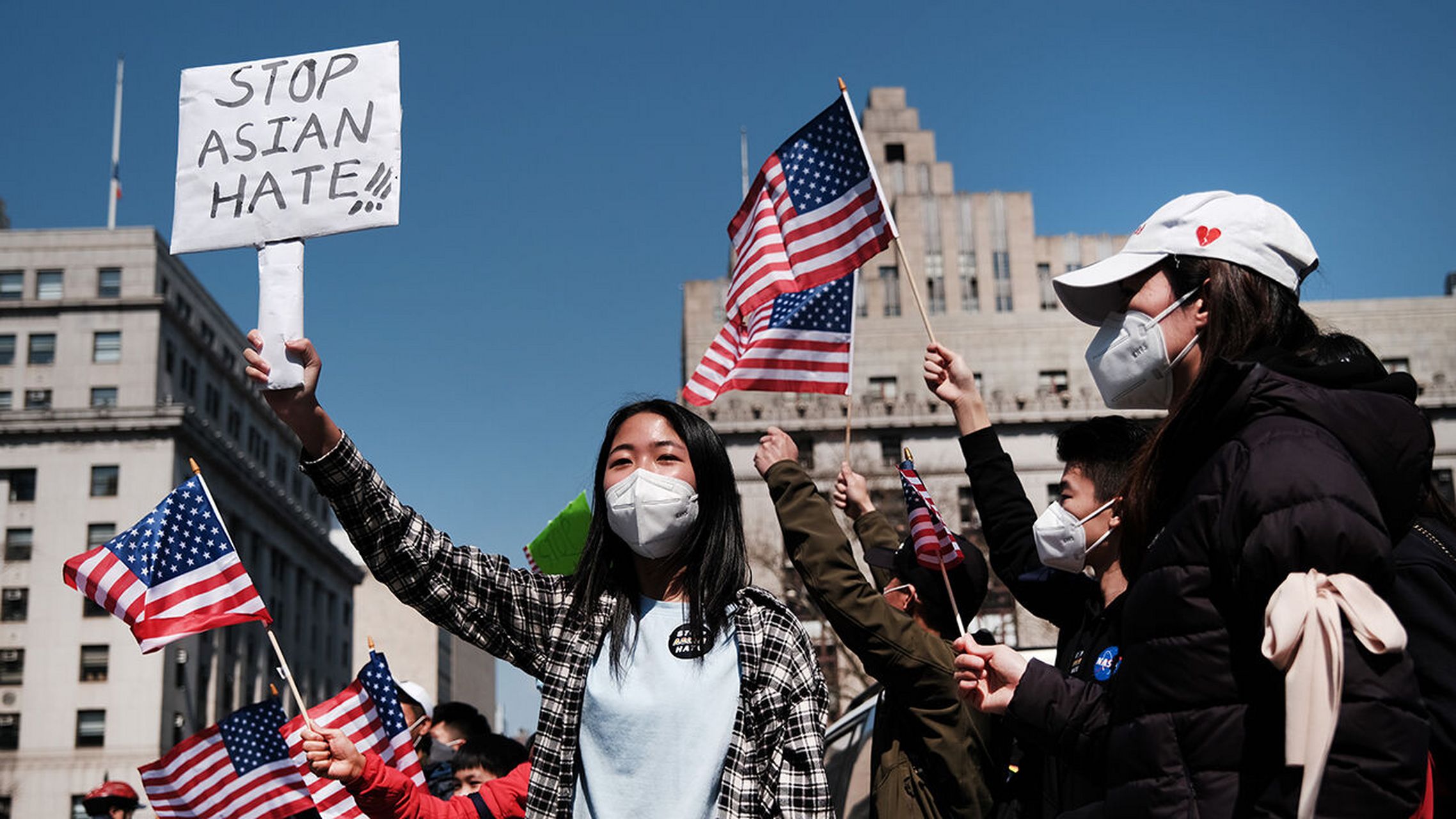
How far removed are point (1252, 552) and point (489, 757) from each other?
4.88 meters

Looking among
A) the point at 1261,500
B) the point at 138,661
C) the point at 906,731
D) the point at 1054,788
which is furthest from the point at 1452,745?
the point at 138,661

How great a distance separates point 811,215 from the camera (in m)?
6.74

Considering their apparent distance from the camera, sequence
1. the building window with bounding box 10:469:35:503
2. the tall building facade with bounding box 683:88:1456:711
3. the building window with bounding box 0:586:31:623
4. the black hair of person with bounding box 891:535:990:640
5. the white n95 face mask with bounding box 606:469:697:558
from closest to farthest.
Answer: the white n95 face mask with bounding box 606:469:697:558 → the black hair of person with bounding box 891:535:990:640 → the tall building facade with bounding box 683:88:1456:711 → the building window with bounding box 0:586:31:623 → the building window with bounding box 10:469:35:503

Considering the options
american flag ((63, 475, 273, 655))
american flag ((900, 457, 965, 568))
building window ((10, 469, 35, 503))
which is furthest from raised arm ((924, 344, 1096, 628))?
building window ((10, 469, 35, 503))

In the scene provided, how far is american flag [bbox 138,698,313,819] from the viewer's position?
822cm

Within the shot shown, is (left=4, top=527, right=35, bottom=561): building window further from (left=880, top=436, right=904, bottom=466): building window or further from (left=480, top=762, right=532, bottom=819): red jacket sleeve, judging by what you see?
(left=480, top=762, right=532, bottom=819): red jacket sleeve

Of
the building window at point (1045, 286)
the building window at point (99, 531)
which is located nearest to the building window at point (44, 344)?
the building window at point (99, 531)

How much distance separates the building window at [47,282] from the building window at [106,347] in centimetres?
359

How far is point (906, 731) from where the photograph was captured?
4.52m

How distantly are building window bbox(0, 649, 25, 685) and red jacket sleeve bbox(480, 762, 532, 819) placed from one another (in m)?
56.9

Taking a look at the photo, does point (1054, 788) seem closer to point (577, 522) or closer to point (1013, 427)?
point (577, 522)

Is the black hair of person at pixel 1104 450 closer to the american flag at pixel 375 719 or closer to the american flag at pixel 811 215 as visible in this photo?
the american flag at pixel 811 215

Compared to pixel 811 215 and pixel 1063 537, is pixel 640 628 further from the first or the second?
pixel 811 215

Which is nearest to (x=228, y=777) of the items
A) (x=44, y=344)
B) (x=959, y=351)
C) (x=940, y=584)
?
(x=940, y=584)
